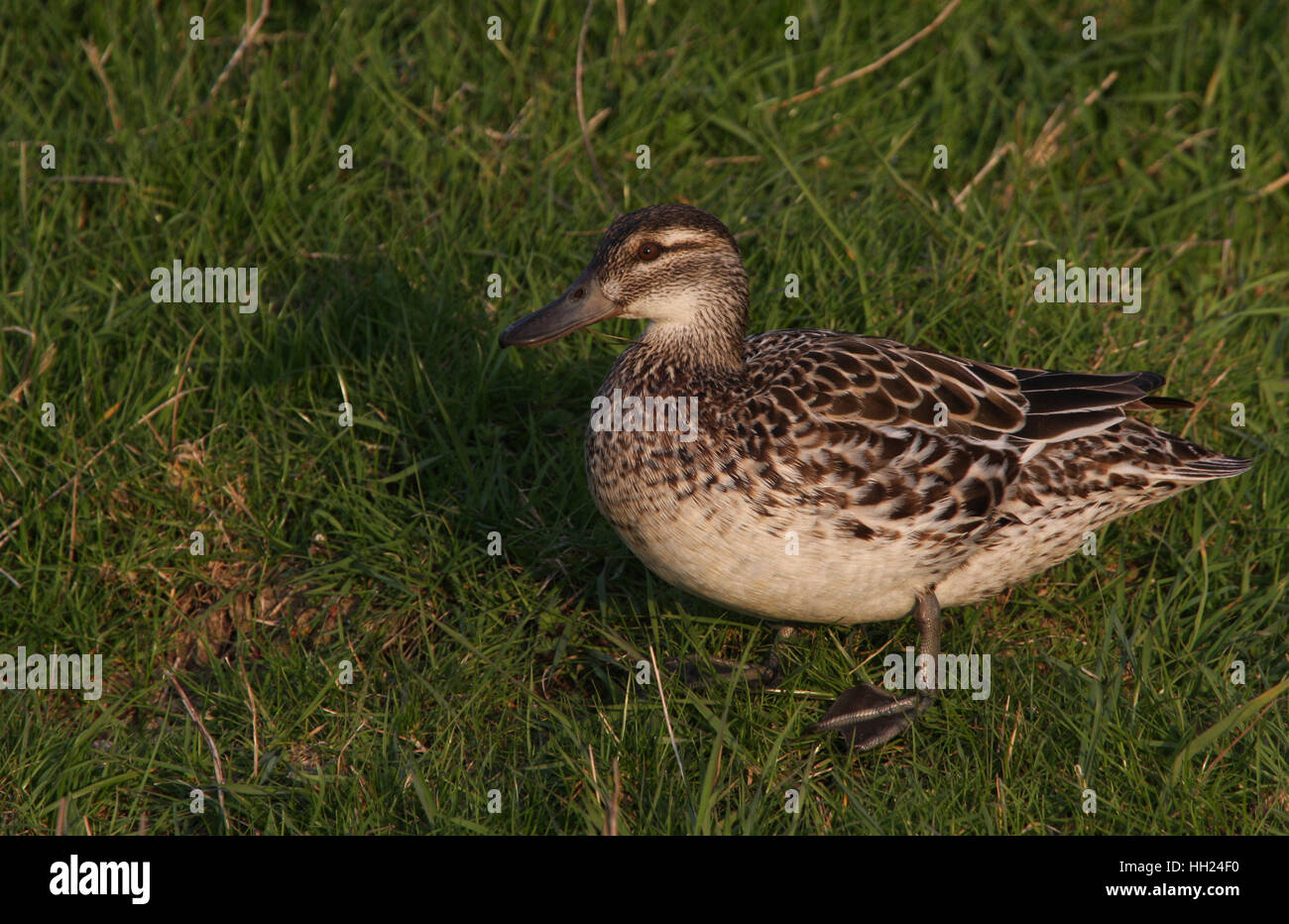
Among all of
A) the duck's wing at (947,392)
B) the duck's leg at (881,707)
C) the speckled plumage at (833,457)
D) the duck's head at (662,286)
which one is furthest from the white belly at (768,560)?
the duck's head at (662,286)

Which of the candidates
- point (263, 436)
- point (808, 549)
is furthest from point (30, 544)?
point (808, 549)

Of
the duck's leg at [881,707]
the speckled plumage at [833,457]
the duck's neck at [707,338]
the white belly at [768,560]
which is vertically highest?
the duck's neck at [707,338]

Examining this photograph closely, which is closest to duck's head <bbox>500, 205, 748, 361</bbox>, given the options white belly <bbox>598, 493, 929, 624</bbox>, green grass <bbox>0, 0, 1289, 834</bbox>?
white belly <bbox>598, 493, 929, 624</bbox>

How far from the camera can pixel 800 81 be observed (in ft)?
22.6

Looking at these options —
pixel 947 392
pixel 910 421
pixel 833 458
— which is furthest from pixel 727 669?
pixel 947 392

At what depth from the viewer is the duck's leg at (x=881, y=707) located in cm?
449

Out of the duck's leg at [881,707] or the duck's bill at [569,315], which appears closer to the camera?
the duck's leg at [881,707]

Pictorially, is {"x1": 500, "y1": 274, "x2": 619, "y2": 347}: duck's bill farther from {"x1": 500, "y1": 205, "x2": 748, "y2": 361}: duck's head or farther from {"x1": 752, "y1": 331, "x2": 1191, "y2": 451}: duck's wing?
{"x1": 752, "y1": 331, "x2": 1191, "y2": 451}: duck's wing

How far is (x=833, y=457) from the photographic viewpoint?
4.41 meters

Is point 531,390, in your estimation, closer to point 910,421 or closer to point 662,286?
point 662,286

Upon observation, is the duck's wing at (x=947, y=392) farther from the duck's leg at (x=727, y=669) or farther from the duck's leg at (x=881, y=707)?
the duck's leg at (x=727, y=669)

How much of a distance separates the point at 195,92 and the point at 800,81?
2911 millimetres

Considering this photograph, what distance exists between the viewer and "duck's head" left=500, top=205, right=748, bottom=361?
4668 mm

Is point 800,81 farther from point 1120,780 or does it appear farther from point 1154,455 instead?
point 1120,780
